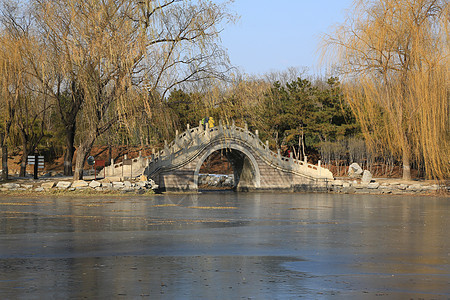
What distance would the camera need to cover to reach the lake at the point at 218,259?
820cm

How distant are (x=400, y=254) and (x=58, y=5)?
2363 centimetres

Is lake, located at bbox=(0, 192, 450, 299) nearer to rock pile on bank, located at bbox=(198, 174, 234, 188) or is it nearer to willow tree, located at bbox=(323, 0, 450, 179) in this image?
willow tree, located at bbox=(323, 0, 450, 179)

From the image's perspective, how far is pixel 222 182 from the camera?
6325 centimetres

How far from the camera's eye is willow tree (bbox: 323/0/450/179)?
3372cm

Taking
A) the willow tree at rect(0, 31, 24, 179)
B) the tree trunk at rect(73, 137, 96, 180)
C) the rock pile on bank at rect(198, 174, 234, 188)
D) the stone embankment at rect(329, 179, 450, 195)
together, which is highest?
the willow tree at rect(0, 31, 24, 179)

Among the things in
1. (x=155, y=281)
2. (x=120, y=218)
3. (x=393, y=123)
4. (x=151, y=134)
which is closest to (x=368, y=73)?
(x=393, y=123)

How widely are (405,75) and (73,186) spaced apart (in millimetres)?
20396

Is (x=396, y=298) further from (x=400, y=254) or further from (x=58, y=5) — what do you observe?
(x=58, y=5)

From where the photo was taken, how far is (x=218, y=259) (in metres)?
10.9

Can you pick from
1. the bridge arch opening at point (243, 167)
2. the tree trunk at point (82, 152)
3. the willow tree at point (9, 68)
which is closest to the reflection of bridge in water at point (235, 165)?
the bridge arch opening at point (243, 167)

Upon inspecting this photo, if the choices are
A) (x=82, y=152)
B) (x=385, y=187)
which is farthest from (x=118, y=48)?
(x=385, y=187)

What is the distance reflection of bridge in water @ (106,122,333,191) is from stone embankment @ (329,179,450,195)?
119 centimetres

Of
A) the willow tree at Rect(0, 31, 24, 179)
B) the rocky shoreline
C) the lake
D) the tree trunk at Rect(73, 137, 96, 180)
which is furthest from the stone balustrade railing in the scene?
the lake

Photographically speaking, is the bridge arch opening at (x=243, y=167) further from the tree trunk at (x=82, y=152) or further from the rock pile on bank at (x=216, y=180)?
the tree trunk at (x=82, y=152)
